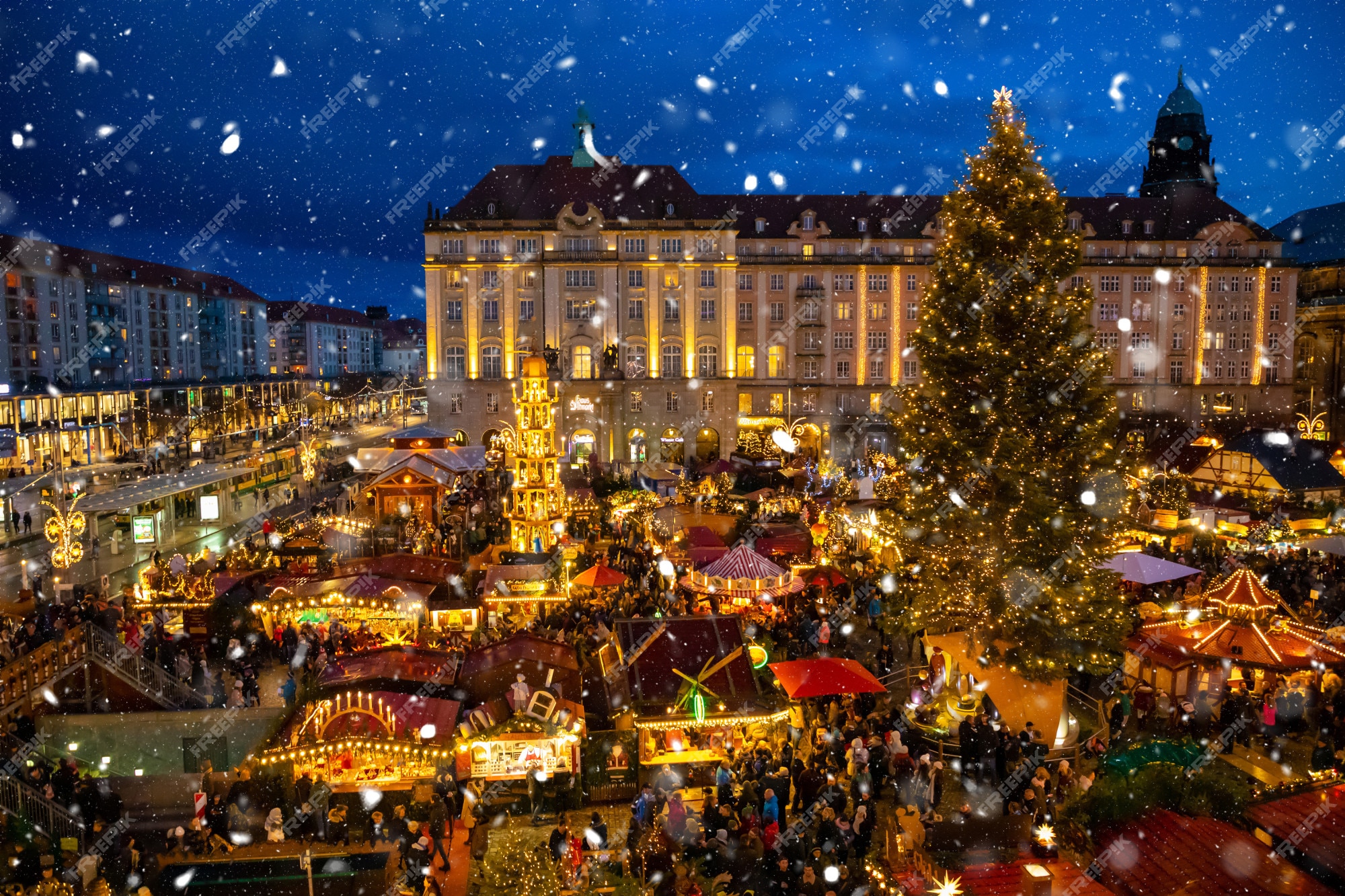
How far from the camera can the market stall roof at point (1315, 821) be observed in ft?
22.8

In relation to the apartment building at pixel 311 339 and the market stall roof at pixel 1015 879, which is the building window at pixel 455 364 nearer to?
the market stall roof at pixel 1015 879

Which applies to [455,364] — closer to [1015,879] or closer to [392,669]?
[392,669]

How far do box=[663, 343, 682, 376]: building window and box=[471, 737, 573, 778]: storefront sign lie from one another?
35.5 m

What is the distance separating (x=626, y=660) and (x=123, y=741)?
825 centimetres

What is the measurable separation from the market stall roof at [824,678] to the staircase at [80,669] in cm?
1008

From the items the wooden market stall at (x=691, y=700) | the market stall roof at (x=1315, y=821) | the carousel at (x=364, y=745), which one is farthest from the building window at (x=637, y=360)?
the market stall roof at (x=1315, y=821)

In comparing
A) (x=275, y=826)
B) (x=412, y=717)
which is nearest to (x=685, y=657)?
(x=412, y=717)

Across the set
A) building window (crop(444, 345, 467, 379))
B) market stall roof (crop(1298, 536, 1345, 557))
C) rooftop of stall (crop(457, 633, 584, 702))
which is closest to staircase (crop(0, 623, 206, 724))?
rooftop of stall (crop(457, 633, 584, 702))

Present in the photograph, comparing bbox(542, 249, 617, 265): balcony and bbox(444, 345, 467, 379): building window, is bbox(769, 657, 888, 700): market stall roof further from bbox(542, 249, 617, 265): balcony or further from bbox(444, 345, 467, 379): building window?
bbox(444, 345, 467, 379): building window

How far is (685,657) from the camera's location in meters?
13.4

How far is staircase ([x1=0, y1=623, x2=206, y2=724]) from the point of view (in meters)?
13.3

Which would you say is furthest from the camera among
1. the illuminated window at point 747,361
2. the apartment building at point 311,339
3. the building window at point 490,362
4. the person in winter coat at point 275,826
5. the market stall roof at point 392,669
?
the apartment building at point 311,339

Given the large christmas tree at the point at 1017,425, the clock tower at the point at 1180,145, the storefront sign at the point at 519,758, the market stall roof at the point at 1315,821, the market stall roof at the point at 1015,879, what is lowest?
the storefront sign at the point at 519,758

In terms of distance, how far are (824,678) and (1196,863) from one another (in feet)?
21.6
